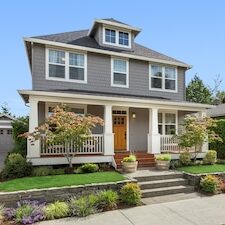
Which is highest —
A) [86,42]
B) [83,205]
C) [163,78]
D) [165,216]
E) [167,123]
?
[86,42]

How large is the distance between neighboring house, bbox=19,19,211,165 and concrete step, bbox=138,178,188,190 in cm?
292

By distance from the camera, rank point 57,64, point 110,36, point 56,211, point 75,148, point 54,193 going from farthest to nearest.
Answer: point 110,36, point 57,64, point 75,148, point 54,193, point 56,211

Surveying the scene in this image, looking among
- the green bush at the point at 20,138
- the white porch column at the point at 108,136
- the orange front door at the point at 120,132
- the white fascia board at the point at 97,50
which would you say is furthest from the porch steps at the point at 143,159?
the white fascia board at the point at 97,50

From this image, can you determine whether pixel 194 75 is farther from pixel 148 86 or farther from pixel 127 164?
pixel 127 164

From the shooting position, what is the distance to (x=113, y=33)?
16281 mm

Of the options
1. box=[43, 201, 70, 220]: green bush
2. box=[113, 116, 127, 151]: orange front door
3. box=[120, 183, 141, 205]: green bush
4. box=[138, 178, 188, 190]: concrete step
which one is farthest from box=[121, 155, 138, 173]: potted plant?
box=[43, 201, 70, 220]: green bush

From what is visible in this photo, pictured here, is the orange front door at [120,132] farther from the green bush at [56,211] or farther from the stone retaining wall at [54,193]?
the green bush at [56,211]

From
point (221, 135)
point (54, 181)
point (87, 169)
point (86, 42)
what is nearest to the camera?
point (54, 181)

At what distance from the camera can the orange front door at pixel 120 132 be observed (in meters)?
14.8

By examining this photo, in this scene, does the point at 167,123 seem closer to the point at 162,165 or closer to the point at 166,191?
the point at 162,165

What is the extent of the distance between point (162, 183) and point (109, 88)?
707cm

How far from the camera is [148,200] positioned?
8.81 metres

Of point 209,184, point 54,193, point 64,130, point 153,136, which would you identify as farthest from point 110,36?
point 54,193

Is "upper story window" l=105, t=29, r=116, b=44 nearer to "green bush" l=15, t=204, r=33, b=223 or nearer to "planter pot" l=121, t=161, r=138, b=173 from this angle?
"planter pot" l=121, t=161, r=138, b=173
